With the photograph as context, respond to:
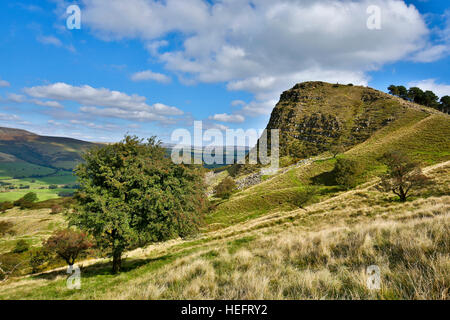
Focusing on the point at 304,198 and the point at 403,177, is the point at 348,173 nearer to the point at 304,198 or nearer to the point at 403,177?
the point at 304,198

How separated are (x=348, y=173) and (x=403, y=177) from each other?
78.5ft

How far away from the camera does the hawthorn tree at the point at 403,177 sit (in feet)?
86.3

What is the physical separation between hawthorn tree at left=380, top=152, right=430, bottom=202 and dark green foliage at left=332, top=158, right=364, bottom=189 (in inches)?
715

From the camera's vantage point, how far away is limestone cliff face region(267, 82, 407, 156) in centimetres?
9788

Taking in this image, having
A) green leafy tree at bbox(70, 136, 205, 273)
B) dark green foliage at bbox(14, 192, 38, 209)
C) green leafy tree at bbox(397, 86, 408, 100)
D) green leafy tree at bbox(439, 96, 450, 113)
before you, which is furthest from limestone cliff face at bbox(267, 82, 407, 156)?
dark green foliage at bbox(14, 192, 38, 209)

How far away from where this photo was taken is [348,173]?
50.6 meters

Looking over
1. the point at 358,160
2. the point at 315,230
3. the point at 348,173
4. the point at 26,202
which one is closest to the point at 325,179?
the point at 348,173

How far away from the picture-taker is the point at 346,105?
119375 mm

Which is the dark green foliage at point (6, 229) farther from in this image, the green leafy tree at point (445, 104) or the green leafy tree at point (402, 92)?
the green leafy tree at point (445, 104)

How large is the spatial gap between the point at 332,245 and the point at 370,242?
49.1 inches

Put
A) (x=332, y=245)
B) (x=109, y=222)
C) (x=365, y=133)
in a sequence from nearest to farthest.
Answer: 1. (x=332, y=245)
2. (x=109, y=222)
3. (x=365, y=133)
